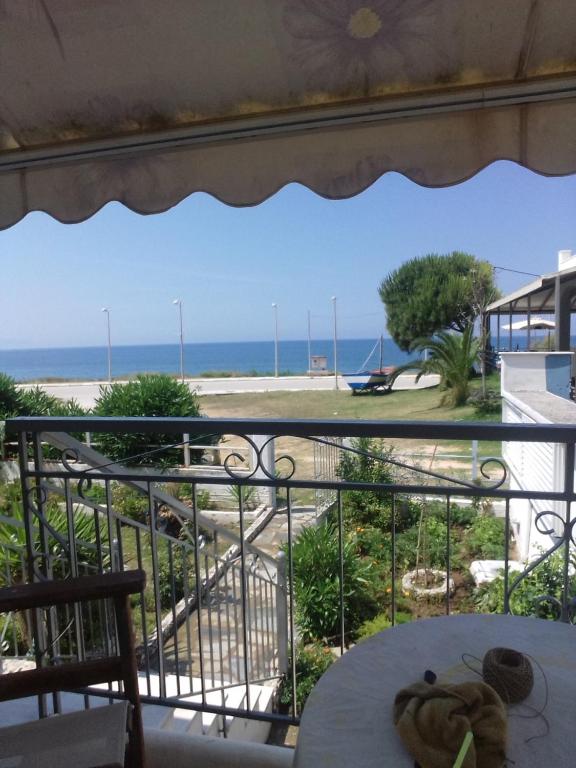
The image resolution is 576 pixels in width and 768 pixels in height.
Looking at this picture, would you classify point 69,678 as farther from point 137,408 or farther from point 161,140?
point 137,408

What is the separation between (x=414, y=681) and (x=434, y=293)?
30144 mm

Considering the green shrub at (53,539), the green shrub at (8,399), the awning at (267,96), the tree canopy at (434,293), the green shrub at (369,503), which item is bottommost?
the green shrub at (369,503)

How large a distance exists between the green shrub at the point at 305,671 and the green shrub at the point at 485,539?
354 cm

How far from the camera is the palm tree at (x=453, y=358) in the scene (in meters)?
18.5

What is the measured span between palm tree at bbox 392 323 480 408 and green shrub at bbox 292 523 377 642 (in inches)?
526

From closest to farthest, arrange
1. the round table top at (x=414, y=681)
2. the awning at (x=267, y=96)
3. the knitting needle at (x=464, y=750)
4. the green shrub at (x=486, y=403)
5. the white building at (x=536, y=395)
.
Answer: the knitting needle at (x=464, y=750) → the round table top at (x=414, y=681) → the awning at (x=267, y=96) → the white building at (x=536, y=395) → the green shrub at (x=486, y=403)

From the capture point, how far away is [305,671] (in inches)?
183

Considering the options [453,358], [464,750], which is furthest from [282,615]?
[453,358]

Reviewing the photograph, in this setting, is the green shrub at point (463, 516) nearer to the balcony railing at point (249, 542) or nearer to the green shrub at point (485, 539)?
the balcony railing at point (249, 542)

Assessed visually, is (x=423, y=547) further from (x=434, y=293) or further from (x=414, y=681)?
(x=434, y=293)

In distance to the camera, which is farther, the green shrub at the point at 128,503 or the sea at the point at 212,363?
the sea at the point at 212,363

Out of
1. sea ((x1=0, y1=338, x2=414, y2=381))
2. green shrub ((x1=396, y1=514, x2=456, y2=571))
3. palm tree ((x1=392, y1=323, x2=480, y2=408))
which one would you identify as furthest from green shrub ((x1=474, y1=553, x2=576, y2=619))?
sea ((x1=0, y1=338, x2=414, y2=381))

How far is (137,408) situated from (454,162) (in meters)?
9.30

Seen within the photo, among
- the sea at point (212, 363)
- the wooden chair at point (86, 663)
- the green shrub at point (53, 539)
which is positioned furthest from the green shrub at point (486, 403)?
the sea at point (212, 363)
